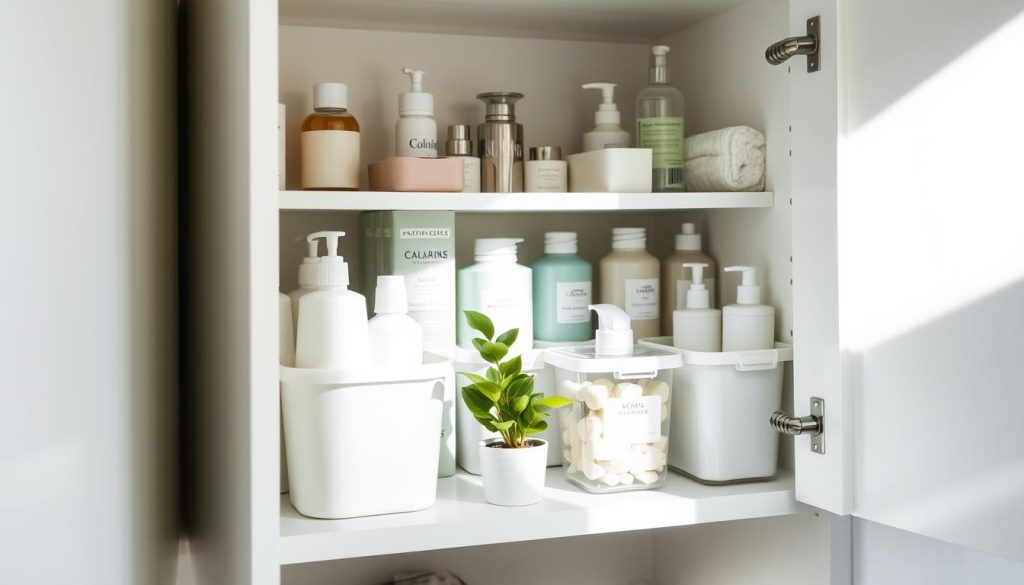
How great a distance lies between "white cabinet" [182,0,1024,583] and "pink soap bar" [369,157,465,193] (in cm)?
2

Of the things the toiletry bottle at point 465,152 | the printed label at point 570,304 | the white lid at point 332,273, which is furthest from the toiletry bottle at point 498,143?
the white lid at point 332,273

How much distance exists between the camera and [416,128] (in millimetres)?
969

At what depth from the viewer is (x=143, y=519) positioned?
70 cm

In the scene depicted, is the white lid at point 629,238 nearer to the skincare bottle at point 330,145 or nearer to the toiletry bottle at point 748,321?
→ the toiletry bottle at point 748,321

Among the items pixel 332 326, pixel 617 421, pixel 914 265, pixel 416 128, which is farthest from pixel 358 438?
pixel 914 265

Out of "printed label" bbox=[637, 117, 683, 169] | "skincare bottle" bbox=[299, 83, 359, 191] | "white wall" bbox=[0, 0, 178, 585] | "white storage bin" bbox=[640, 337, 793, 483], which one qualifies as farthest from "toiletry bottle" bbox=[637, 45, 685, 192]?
"white wall" bbox=[0, 0, 178, 585]

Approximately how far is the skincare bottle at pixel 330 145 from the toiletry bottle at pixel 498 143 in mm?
143

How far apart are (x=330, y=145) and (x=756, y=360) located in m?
0.46

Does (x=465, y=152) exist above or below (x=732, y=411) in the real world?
above

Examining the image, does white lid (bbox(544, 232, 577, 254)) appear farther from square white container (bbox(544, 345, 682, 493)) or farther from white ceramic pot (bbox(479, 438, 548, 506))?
white ceramic pot (bbox(479, 438, 548, 506))

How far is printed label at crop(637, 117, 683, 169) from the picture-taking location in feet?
3.35

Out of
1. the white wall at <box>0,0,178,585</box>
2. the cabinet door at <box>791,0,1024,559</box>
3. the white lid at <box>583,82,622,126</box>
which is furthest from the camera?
the white lid at <box>583,82,622,126</box>

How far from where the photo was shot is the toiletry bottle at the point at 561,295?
3.36 feet

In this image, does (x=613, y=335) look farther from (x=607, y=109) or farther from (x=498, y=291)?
(x=607, y=109)
